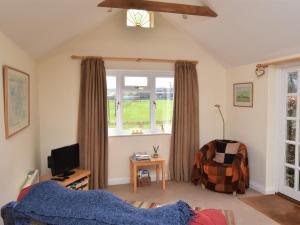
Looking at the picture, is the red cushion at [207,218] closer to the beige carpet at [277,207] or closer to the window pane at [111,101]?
the beige carpet at [277,207]

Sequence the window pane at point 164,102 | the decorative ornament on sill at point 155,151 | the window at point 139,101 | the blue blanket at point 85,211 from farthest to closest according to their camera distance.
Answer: the window pane at point 164,102
the window at point 139,101
the decorative ornament on sill at point 155,151
the blue blanket at point 85,211

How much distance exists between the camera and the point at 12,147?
7.31 feet

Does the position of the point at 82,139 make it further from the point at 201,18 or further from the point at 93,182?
the point at 201,18

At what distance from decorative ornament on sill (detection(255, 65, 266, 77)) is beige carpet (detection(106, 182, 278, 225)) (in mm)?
1787

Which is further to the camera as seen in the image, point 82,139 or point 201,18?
point 82,139

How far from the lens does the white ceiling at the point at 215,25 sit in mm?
2158

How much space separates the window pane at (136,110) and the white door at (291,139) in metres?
2.14

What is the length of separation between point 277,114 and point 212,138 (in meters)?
1.28

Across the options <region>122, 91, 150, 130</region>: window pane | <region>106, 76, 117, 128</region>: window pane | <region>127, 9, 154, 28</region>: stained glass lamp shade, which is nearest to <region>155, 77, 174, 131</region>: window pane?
<region>122, 91, 150, 130</region>: window pane

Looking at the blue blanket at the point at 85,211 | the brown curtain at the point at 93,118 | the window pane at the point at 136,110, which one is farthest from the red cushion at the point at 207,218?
the window pane at the point at 136,110

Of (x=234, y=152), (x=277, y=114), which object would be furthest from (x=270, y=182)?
(x=277, y=114)

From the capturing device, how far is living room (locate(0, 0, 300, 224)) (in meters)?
2.94

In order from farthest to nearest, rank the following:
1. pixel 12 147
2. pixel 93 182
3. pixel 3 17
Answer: pixel 93 182
pixel 12 147
pixel 3 17

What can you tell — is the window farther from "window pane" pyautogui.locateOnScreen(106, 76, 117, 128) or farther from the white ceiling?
the white ceiling
